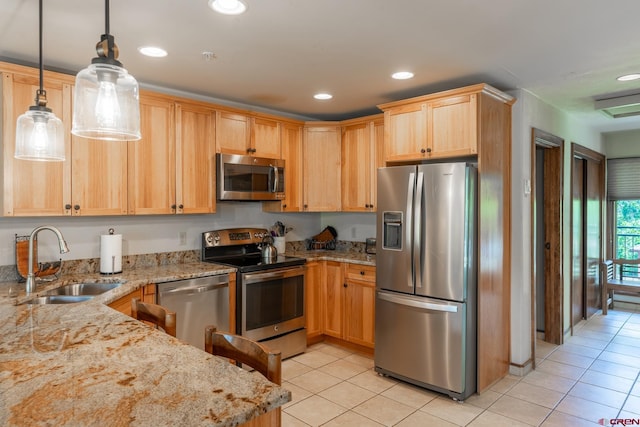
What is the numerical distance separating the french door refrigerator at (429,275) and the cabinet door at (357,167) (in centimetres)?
78

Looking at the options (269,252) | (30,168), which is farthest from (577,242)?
(30,168)

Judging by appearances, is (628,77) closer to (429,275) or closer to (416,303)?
(429,275)

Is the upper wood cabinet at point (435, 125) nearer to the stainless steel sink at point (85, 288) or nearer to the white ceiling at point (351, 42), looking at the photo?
the white ceiling at point (351, 42)

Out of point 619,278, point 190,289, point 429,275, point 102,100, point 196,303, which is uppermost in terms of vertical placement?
point 102,100

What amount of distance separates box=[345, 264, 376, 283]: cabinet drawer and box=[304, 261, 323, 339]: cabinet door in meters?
0.33

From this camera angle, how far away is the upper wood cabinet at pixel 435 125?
317 centimetres

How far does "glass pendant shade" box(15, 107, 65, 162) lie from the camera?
1.80 meters

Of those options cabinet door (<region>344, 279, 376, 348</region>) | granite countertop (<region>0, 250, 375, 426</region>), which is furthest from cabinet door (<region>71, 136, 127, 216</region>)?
cabinet door (<region>344, 279, 376, 348</region>)

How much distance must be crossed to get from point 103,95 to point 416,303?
2.61 meters

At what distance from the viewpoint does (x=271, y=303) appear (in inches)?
149

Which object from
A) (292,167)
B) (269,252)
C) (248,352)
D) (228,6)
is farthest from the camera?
(292,167)

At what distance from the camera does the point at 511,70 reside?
310cm

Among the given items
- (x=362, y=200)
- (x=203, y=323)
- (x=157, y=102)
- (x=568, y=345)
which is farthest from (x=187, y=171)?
(x=568, y=345)

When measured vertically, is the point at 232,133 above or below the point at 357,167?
above
